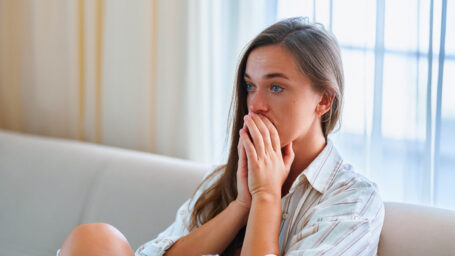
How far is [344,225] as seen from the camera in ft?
4.30

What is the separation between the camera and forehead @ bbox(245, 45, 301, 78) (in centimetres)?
143

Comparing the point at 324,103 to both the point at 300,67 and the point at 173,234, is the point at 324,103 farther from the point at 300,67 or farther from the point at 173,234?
the point at 173,234

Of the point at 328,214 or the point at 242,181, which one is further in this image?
the point at 242,181

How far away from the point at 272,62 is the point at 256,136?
0.18 meters


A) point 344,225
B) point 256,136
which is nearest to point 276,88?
point 256,136

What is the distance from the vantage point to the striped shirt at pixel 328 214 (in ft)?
4.30

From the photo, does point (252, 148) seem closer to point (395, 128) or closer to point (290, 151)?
point (290, 151)

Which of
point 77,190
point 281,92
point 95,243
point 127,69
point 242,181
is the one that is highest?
point 281,92

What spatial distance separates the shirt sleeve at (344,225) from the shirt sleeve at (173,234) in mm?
339

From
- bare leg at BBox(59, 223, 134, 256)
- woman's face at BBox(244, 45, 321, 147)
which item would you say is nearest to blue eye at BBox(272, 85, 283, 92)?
woman's face at BBox(244, 45, 321, 147)

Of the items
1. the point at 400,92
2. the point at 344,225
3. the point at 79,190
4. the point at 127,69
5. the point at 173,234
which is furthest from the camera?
the point at 127,69

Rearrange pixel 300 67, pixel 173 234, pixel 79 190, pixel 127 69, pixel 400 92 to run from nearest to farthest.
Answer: pixel 300 67
pixel 173 234
pixel 400 92
pixel 79 190
pixel 127 69

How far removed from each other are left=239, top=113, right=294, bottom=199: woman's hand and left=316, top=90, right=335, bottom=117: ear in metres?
0.13

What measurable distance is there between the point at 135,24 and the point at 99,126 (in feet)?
1.50
